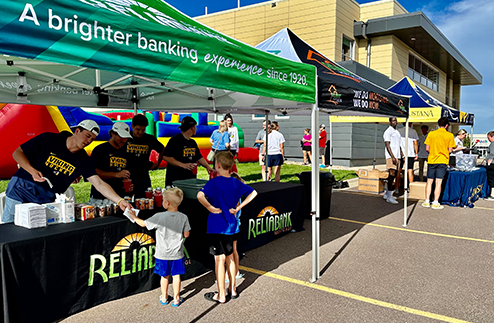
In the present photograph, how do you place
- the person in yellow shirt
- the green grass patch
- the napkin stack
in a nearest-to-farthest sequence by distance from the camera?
the napkin stack, the person in yellow shirt, the green grass patch

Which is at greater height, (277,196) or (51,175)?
(51,175)

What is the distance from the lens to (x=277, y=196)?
521cm

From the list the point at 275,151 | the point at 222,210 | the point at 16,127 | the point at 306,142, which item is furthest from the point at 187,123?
the point at 306,142

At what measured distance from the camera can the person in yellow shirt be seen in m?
7.60

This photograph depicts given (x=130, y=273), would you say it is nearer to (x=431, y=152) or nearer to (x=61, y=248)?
(x=61, y=248)

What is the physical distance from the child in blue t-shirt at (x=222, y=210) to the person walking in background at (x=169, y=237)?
279mm

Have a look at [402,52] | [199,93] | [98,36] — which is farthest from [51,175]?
[402,52]

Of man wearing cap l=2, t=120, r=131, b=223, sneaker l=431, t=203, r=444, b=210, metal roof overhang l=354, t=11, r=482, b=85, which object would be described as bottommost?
sneaker l=431, t=203, r=444, b=210

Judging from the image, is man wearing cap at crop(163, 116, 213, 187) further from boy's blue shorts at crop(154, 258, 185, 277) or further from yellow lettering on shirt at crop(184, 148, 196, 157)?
boy's blue shorts at crop(154, 258, 185, 277)

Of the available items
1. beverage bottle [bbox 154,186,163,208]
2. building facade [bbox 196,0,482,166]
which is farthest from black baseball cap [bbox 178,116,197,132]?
building facade [bbox 196,0,482,166]

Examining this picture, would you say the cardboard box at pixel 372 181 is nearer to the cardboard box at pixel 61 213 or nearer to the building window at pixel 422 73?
the cardboard box at pixel 61 213

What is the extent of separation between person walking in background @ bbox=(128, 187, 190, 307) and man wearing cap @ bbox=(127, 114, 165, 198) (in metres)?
1.19

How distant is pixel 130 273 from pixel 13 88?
9.90 ft

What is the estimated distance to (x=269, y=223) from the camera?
5078 millimetres
